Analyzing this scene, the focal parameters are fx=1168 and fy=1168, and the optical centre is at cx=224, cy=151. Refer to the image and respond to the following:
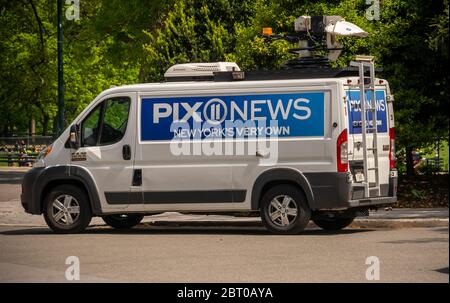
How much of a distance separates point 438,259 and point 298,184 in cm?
404

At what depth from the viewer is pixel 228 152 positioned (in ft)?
57.4

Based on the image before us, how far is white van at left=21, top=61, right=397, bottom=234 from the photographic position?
17.1 metres

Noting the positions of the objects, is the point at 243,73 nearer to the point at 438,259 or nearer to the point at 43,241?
the point at 43,241

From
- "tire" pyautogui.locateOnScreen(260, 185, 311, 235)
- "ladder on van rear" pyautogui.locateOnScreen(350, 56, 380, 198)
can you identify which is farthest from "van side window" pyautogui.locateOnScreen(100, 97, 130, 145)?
"ladder on van rear" pyautogui.locateOnScreen(350, 56, 380, 198)

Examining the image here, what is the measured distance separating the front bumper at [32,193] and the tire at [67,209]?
0.15 m

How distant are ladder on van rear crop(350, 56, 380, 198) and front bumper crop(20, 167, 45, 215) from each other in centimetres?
515

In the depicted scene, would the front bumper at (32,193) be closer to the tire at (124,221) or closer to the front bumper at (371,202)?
the tire at (124,221)

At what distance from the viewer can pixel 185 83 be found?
17906mm

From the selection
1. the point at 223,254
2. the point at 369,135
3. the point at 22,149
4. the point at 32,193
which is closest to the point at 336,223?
the point at 369,135

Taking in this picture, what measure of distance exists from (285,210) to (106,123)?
129 inches

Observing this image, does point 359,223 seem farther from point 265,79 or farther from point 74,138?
point 74,138

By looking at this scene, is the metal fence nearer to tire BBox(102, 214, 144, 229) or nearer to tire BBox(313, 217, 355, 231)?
tire BBox(102, 214, 144, 229)

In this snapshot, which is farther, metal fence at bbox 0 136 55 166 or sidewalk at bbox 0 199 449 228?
metal fence at bbox 0 136 55 166

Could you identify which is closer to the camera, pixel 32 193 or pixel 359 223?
pixel 32 193
